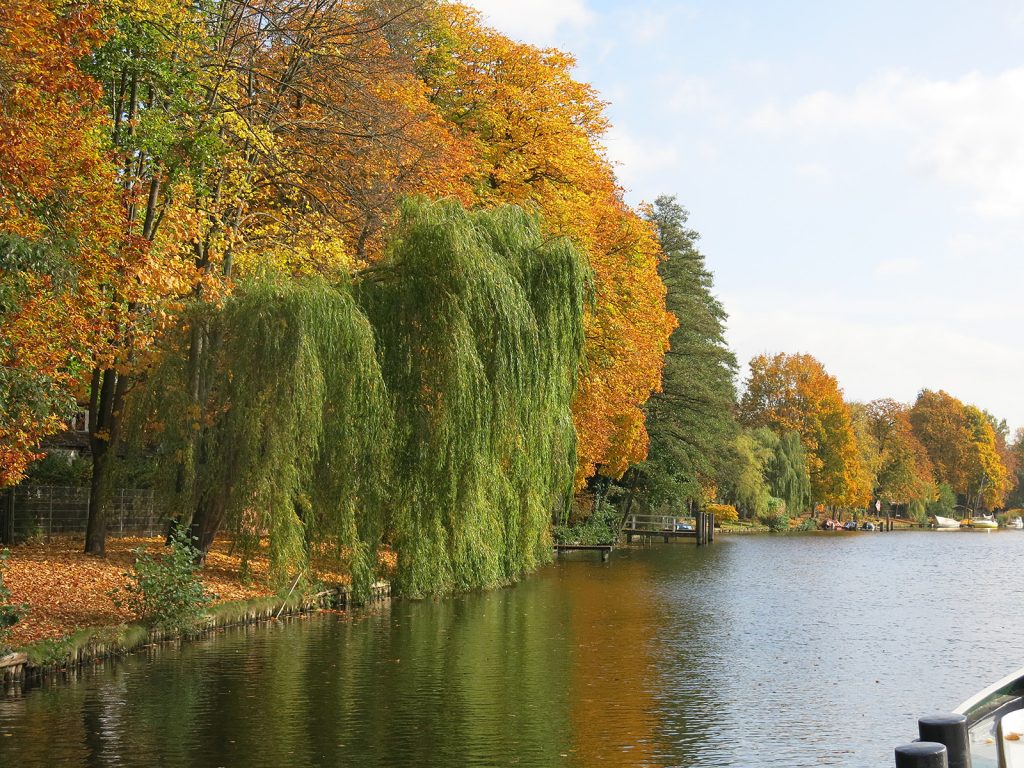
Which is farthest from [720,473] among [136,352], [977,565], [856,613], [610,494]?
[136,352]

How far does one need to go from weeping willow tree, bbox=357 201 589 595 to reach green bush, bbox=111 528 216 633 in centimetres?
427

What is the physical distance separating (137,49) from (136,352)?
16.2 ft

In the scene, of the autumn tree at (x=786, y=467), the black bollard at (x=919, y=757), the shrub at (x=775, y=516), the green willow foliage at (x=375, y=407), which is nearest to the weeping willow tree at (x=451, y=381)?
the green willow foliage at (x=375, y=407)

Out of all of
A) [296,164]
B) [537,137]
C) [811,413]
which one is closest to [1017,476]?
[811,413]

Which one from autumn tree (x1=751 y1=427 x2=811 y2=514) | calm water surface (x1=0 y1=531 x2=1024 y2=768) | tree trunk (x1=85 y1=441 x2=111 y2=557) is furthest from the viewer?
autumn tree (x1=751 y1=427 x2=811 y2=514)

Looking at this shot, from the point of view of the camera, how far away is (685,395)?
4997cm

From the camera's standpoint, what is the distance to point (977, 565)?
138 ft

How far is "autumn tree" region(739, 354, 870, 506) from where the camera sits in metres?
78.9

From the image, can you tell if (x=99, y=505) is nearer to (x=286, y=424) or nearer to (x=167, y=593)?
(x=286, y=424)

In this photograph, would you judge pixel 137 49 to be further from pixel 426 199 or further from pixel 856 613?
pixel 856 613

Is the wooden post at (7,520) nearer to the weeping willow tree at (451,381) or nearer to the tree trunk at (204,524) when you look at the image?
the tree trunk at (204,524)

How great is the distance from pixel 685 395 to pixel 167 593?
36066 millimetres

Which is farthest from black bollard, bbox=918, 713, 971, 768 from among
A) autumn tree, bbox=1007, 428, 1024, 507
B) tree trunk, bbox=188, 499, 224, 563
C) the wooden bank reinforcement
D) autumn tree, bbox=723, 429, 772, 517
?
autumn tree, bbox=1007, 428, 1024, 507

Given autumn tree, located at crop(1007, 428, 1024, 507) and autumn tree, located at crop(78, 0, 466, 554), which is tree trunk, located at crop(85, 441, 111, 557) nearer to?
autumn tree, located at crop(78, 0, 466, 554)
